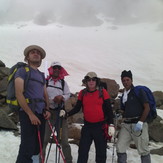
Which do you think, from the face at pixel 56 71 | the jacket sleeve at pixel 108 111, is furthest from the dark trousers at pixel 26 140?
the jacket sleeve at pixel 108 111

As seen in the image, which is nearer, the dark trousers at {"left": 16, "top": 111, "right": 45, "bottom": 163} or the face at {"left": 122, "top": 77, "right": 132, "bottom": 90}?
the dark trousers at {"left": 16, "top": 111, "right": 45, "bottom": 163}

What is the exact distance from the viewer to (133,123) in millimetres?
4480

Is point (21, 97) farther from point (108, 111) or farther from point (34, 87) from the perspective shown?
point (108, 111)

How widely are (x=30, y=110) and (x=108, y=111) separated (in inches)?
71.3

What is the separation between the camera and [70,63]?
36719 millimetres

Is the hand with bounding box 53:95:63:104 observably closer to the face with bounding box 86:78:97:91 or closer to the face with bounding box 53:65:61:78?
the face with bounding box 53:65:61:78

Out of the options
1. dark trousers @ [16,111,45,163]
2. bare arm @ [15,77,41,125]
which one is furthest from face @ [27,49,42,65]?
dark trousers @ [16,111,45,163]

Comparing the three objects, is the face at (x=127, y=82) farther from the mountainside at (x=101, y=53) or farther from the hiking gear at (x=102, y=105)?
the mountainside at (x=101, y=53)

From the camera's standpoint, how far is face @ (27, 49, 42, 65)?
138 inches

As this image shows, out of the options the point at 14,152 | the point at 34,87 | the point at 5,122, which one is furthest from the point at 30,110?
the point at 5,122

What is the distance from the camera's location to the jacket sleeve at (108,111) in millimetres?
4199

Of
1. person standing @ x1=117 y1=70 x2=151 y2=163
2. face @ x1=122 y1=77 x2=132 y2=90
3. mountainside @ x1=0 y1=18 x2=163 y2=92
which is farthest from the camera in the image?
mountainside @ x1=0 y1=18 x2=163 y2=92

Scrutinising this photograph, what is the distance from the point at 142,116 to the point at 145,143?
2.03 ft

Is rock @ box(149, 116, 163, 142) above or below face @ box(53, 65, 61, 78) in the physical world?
below
